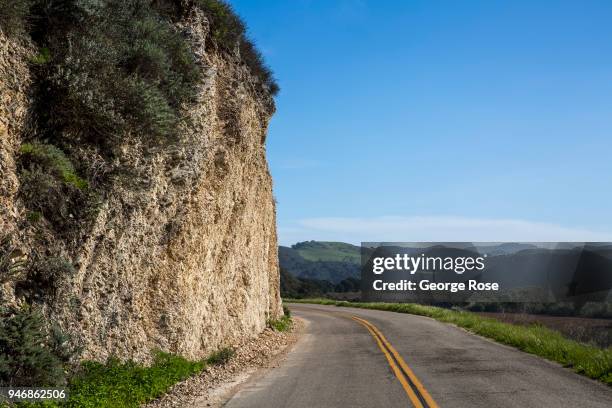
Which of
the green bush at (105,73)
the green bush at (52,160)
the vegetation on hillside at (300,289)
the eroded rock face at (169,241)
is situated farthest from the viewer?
the vegetation on hillside at (300,289)

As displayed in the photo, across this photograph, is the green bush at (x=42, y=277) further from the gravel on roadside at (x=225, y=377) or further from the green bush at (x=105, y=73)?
the green bush at (x=105, y=73)

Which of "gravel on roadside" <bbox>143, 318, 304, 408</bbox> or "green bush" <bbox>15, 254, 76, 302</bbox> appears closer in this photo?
"green bush" <bbox>15, 254, 76, 302</bbox>

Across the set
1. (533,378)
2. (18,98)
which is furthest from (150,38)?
(533,378)

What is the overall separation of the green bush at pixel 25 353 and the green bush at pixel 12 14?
16.7 ft

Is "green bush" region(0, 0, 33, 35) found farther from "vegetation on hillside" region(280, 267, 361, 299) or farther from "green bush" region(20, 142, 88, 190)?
"vegetation on hillside" region(280, 267, 361, 299)

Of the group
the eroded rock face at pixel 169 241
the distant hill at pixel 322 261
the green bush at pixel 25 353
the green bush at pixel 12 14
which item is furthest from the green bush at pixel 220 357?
the distant hill at pixel 322 261

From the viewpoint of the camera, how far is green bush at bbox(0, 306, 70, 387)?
7.64 m

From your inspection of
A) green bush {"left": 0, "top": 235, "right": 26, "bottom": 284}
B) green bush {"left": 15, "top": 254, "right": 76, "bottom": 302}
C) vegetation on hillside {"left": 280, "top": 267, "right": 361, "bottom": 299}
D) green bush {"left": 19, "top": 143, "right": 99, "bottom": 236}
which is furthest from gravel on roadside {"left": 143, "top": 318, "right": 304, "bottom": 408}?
vegetation on hillside {"left": 280, "top": 267, "right": 361, "bottom": 299}

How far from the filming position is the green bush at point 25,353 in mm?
7637

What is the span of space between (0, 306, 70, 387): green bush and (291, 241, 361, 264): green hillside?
16336 cm

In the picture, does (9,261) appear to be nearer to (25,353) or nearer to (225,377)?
(25,353)

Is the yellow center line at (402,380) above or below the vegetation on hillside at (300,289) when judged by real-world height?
above

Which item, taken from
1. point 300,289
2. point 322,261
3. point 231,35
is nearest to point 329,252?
point 322,261

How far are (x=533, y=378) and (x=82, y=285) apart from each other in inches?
364
